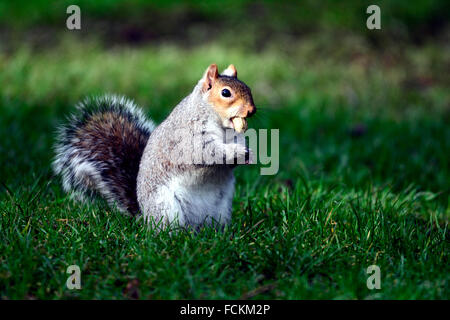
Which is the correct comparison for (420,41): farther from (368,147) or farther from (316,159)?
(316,159)

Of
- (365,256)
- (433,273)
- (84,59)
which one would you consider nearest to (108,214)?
(365,256)

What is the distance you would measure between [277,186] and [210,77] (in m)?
0.87

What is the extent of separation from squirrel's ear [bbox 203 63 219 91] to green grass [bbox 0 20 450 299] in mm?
544

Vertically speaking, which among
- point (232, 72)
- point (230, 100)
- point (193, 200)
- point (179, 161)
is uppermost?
point (232, 72)

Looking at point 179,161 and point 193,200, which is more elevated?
point 179,161

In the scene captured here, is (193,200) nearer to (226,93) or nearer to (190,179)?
(190,179)

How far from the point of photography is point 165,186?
2.14 meters

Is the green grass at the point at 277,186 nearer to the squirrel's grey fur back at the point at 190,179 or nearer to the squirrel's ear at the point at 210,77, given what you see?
the squirrel's grey fur back at the point at 190,179

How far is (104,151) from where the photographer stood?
241cm

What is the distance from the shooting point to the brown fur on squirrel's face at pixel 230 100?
2.04 metres

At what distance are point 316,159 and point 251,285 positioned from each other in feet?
5.97

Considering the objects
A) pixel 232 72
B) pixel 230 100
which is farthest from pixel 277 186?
pixel 230 100

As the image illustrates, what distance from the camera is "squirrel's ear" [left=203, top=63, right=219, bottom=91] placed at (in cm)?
213

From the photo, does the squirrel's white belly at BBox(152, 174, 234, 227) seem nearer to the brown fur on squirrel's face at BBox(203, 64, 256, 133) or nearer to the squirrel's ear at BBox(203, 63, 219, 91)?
the brown fur on squirrel's face at BBox(203, 64, 256, 133)
